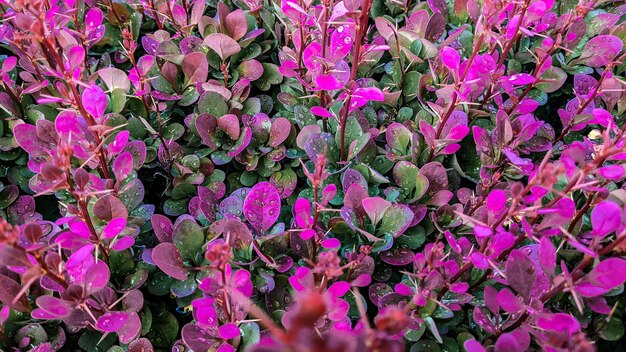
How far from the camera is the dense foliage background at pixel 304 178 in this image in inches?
33.3

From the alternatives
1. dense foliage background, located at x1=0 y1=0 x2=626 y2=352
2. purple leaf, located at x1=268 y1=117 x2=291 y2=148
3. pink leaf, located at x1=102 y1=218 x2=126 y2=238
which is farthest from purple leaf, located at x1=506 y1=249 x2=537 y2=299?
pink leaf, located at x1=102 y1=218 x2=126 y2=238

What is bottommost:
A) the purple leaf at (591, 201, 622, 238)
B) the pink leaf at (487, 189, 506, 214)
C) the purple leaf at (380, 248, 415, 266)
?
the purple leaf at (380, 248, 415, 266)

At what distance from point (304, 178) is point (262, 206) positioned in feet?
Answer: 0.66

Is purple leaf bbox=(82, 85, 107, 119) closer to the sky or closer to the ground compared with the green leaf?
closer to the sky

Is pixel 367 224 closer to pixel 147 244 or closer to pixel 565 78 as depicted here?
pixel 147 244

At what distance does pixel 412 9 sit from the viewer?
4.86 ft

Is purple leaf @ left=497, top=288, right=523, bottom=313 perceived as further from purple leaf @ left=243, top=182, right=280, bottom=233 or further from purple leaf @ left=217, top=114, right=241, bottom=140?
purple leaf @ left=217, top=114, right=241, bottom=140

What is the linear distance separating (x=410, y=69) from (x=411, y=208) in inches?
15.9

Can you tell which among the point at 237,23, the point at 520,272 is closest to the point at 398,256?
the point at 520,272

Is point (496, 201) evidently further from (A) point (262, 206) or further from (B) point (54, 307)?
(B) point (54, 307)

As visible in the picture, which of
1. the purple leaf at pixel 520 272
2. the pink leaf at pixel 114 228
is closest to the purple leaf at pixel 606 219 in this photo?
the purple leaf at pixel 520 272

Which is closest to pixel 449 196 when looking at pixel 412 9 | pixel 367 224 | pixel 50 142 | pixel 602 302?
pixel 367 224

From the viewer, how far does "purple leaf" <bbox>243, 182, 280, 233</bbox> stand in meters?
1.05

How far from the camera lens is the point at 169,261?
3.24ft
